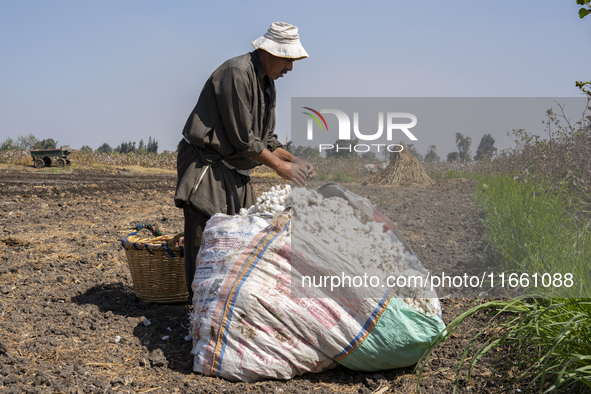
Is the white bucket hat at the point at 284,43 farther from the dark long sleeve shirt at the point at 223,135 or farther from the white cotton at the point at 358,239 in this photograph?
the white cotton at the point at 358,239

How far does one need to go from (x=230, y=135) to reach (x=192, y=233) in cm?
60

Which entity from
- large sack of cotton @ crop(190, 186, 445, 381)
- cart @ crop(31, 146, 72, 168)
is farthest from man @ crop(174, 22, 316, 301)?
cart @ crop(31, 146, 72, 168)

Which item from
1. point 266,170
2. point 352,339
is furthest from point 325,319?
point 266,170

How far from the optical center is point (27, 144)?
34219 millimetres

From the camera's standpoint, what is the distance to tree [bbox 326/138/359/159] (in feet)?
6.75

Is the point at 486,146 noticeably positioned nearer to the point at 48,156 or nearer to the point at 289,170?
the point at 289,170

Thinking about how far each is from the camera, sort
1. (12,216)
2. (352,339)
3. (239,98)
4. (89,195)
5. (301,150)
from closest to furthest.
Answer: (352,339), (239,98), (301,150), (12,216), (89,195)

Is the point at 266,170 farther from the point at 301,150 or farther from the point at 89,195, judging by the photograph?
the point at 301,150

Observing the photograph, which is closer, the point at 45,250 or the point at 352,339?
the point at 352,339

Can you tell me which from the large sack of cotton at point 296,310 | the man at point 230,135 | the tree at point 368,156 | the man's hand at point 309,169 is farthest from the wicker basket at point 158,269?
the tree at point 368,156

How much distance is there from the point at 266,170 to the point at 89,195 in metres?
15.1

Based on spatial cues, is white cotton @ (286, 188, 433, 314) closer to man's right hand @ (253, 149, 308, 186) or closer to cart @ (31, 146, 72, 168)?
man's right hand @ (253, 149, 308, 186)

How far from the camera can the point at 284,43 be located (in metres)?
2.25

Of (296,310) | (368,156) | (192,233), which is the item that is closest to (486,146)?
(368,156)
